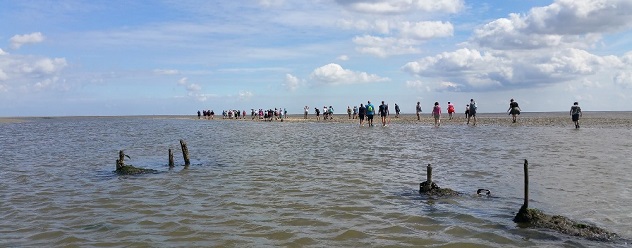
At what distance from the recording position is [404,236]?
800 cm

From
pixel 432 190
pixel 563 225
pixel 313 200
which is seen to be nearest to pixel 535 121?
pixel 432 190

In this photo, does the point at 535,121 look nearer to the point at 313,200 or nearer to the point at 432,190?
the point at 432,190

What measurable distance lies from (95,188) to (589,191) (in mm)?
13341

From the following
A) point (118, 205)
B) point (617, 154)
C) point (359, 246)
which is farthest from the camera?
point (617, 154)

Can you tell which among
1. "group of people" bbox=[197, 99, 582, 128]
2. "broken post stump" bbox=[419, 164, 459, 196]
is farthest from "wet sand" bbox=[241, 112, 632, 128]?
"broken post stump" bbox=[419, 164, 459, 196]

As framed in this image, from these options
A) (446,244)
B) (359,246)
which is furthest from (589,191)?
(359,246)

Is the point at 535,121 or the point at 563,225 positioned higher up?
the point at 535,121

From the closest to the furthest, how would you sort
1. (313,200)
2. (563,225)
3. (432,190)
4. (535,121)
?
(563,225) → (313,200) → (432,190) → (535,121)

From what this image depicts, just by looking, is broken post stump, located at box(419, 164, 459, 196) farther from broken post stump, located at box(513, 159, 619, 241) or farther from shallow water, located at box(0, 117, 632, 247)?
broken post stump, located at box(513, 159, 619, 241)

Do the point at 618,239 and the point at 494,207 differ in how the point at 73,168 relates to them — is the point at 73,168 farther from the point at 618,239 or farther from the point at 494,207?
the point at 618,239

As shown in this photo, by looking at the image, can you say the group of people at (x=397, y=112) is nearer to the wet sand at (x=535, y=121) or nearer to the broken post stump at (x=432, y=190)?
the wet sand at (x=535, y=121)

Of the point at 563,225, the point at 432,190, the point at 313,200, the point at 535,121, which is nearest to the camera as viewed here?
the point at 563,225

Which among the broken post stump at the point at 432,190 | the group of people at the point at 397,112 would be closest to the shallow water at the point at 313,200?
the broken post stump at the point at 432,190

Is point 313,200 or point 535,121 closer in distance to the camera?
point 313,200
